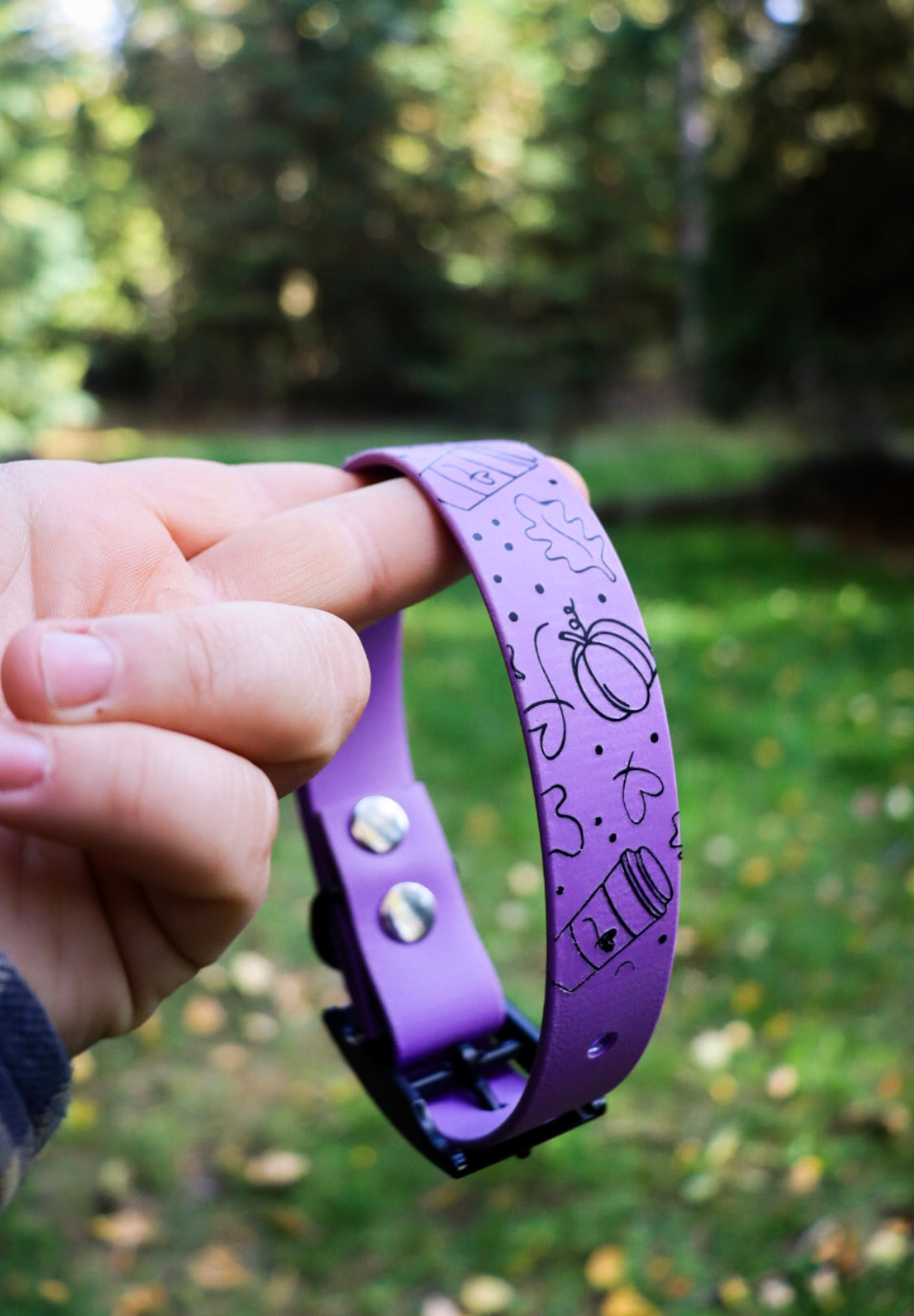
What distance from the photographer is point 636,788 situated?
0.86m

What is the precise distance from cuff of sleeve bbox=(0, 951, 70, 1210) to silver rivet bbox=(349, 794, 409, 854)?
523 millimetres

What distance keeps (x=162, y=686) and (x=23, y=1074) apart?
0.93 ft

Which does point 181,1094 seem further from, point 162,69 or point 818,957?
point 162,69

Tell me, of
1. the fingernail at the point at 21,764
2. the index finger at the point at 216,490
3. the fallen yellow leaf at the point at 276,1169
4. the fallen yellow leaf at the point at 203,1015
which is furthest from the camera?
the fallen yellow leaf at the point at 203,1015

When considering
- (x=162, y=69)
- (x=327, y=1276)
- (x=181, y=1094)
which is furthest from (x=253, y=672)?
(x=162, y=69)

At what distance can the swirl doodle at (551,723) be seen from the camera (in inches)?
32.9

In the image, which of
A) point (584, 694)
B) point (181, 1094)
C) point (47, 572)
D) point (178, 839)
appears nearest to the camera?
point (178, 839)

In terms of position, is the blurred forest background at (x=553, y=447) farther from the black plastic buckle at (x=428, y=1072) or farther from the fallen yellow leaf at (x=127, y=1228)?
the black plastic buckle at (x=428, y=1072)

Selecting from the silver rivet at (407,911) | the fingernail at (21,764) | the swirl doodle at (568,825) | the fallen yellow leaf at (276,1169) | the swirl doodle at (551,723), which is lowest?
the fallen yellow leaf at (276,1169)

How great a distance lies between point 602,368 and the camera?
11.1 metres

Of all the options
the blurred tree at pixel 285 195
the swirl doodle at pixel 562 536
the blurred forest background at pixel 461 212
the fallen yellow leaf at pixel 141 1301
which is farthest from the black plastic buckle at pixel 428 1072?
the blurred tree at pixel 285 195

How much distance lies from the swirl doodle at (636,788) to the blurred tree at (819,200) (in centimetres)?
607

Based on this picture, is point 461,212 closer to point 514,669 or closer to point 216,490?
point 216,490

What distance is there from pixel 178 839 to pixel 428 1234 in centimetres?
131
